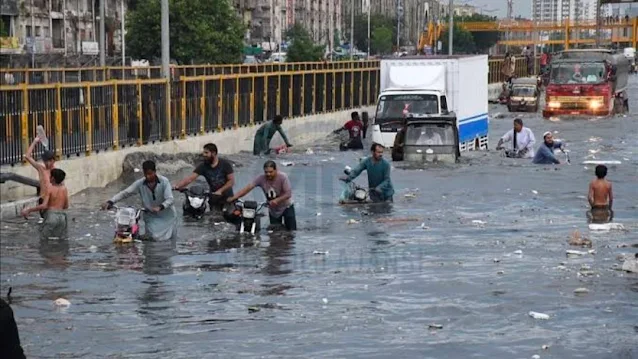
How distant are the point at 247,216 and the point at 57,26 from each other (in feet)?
194

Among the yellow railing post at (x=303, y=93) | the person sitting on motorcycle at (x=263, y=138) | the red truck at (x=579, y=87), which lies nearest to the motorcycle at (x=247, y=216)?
the person sitting on motorcycle at (x=263, y=138)

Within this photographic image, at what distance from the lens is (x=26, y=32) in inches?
2761

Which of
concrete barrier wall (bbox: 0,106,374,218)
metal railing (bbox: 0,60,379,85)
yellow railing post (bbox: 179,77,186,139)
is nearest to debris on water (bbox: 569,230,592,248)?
concrete barrier wall (bbox: 0,106,374,218)

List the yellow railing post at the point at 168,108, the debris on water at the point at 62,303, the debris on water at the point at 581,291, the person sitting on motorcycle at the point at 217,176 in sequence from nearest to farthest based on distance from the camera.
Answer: the debris on water at the point at 62,303
the debris on water at the point at 581,291
the person sitting on motorcycle at the point at 217,176
the yellow railing post at the point at 168,108

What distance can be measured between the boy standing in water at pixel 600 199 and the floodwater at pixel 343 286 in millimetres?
334

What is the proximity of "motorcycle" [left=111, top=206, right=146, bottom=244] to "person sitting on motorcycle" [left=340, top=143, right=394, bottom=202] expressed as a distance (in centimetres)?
468

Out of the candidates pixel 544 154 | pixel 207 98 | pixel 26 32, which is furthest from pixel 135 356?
pixel 26 32

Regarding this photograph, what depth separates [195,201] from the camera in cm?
1934

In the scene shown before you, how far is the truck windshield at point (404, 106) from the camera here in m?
34.6

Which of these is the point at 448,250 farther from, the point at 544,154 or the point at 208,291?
the point at 544,154

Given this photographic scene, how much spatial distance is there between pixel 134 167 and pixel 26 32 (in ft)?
150

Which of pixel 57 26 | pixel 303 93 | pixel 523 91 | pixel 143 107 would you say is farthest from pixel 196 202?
pixel 57 26

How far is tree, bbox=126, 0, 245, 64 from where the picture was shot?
63.0 meters

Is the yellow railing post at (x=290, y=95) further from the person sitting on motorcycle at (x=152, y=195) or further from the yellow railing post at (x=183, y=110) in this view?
the person sitting on motorcycle at (x=152, y=195)
